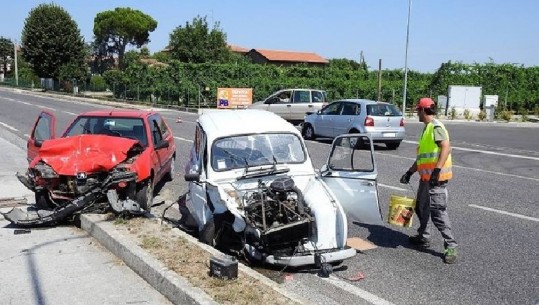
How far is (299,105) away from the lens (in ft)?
85.3

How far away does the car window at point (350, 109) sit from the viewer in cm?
1778

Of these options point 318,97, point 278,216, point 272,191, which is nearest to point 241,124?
point 272,191

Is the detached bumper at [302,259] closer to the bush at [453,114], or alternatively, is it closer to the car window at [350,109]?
the car window at [350,109]

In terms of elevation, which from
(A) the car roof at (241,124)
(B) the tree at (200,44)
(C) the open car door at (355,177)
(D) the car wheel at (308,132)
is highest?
(B) the tree at (200,44)

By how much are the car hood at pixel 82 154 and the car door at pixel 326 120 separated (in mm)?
11423

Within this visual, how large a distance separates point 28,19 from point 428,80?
4595cm

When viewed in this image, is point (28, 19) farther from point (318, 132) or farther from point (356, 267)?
point (356, 267)

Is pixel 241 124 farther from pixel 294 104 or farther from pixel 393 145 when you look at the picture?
pixel 294 104

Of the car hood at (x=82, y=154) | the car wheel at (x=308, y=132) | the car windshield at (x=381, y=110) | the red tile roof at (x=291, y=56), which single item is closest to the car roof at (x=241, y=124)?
the car hood at (x=82, y=154)

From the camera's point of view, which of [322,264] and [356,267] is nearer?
[322,264]

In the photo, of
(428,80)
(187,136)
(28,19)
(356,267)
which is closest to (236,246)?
(356,267)

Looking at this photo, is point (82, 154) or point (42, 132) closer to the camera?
point (82, 154)

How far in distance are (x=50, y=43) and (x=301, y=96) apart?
44586mm

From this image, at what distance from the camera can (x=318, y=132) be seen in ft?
63.3
